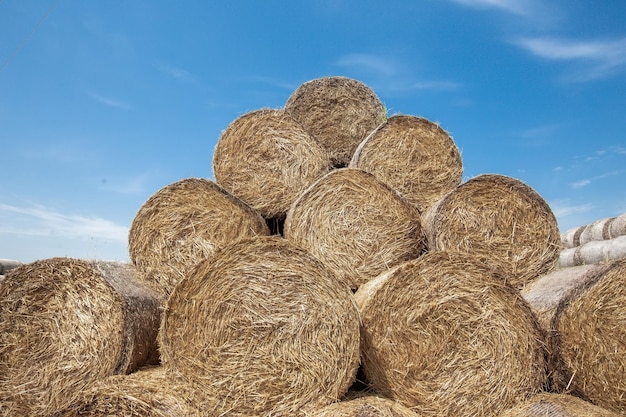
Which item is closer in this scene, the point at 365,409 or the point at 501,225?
the point at 365,409

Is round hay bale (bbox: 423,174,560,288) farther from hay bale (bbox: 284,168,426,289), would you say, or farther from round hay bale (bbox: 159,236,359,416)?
round hay bale (bbox: 159,236,359,416)

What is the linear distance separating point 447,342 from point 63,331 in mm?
2374

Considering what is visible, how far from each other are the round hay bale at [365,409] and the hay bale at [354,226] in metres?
1.23

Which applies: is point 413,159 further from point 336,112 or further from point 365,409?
point 365,409

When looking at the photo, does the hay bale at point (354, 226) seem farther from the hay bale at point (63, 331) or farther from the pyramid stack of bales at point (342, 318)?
the hay bale at point (63, 331)

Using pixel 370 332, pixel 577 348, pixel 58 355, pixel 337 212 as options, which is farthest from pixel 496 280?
pixel 58 355

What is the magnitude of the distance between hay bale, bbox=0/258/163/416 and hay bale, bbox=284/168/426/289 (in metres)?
1.31

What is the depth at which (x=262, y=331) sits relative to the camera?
327 centimetres

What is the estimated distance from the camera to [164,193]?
14.4ft

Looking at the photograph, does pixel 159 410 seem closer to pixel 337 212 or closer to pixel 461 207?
pixel 337 212

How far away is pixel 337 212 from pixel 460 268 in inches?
45.1

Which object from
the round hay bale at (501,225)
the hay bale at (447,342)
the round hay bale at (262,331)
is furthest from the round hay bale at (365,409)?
the round hay bale at (501,225)

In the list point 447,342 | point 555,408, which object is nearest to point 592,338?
point 555,408

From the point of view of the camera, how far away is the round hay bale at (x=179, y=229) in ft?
14.1
